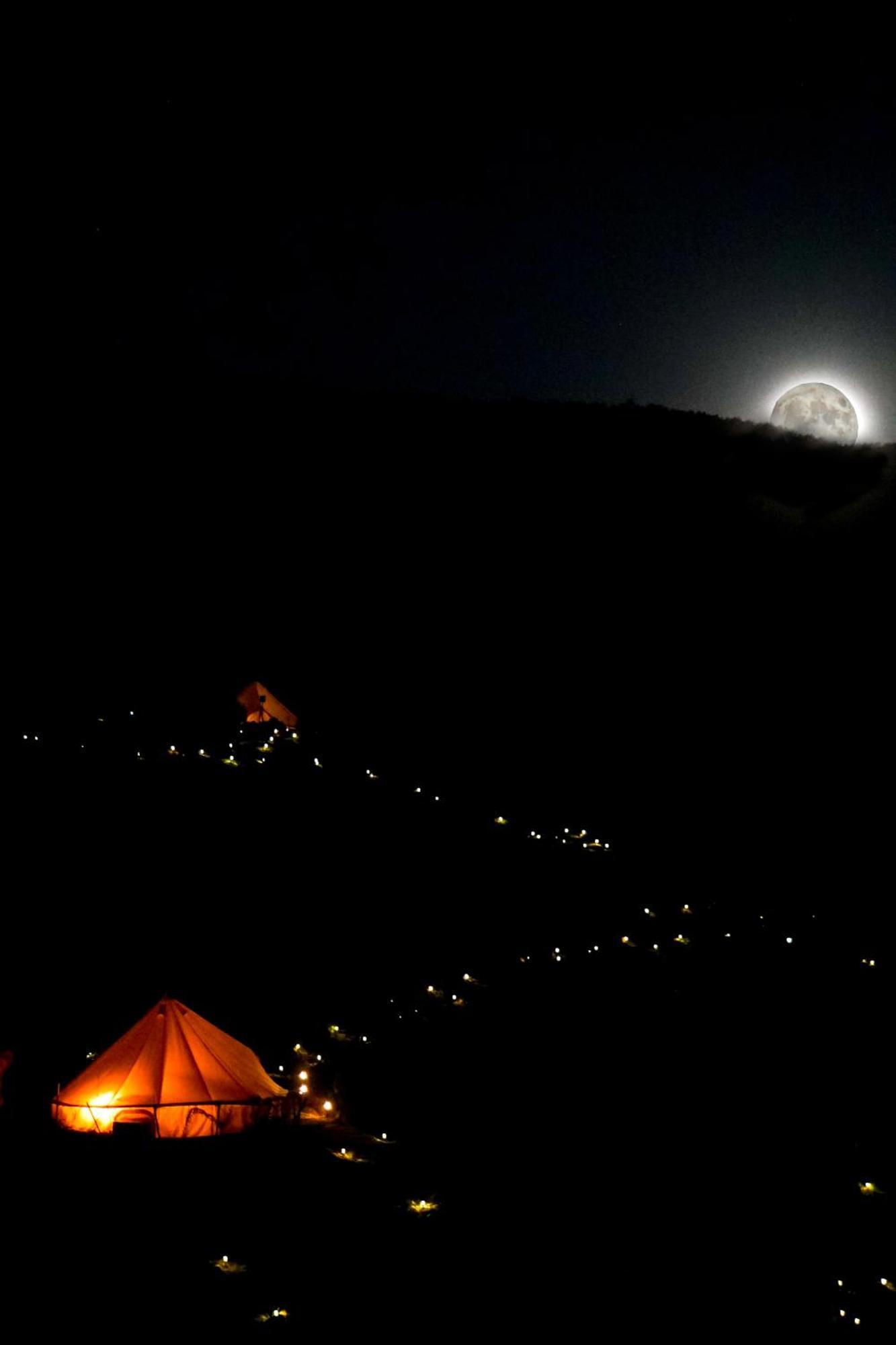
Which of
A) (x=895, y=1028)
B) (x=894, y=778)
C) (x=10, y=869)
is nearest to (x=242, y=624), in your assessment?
(x=10, y=869)

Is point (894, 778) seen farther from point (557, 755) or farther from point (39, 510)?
point (39, 510)

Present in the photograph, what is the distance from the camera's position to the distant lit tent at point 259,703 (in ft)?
A: 37.0

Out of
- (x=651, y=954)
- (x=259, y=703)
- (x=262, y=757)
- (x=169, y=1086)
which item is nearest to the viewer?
(x=169, y=1086)

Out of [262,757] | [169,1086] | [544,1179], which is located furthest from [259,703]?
[544,1179]

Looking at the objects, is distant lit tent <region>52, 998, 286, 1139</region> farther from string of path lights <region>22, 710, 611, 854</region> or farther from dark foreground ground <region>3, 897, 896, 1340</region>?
string of path lights <region>22, 710, 611, 854</region>

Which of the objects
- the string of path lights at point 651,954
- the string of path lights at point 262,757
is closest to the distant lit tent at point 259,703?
the string of path lights at point 262,757

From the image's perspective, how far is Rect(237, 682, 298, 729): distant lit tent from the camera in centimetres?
1129

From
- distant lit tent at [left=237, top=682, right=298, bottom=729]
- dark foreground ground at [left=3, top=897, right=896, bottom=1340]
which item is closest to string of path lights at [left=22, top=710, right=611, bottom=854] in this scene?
distant lit tent at [left=237, top=682, right=298, bottom=729]

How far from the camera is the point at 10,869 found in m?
8.58

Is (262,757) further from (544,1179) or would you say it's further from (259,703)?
(544,1179)

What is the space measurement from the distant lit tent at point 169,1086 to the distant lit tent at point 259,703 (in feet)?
17.9

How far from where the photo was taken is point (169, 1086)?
5.66 metres

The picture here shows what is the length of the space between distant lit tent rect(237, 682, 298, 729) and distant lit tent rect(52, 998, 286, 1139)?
5.45 metres

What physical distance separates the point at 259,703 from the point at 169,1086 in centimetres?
593
